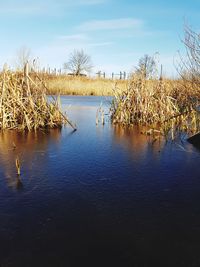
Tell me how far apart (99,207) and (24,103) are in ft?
18.7

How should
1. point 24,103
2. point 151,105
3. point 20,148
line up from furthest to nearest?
point 151,105
point 24,103
point 20,148

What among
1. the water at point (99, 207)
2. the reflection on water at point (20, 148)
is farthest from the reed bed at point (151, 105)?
the water at point (99, 207)

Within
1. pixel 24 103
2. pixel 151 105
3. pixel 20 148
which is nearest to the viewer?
pixel 20 148

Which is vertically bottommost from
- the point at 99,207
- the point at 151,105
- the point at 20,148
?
Answer: the point at 99,207

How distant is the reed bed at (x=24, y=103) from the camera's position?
8391 millimetres

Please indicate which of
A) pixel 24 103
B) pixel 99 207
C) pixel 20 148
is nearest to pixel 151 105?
pixel 24 103

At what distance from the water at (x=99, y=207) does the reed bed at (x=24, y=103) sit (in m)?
2.30

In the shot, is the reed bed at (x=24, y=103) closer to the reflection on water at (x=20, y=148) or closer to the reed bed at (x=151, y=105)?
the reflection on water at (x=20, y=148)

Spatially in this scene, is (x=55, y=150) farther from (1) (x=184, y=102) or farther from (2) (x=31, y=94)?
(1) (x=184, y=102)

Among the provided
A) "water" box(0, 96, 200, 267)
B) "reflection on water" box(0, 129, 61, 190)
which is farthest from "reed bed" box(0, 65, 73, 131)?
"water" box(0, 96, 200, 267)

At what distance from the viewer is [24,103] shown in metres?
8.51

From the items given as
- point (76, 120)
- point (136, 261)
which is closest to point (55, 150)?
point (136, 261)

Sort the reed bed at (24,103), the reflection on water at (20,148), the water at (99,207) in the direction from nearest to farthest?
the water at (99,207) → the reflection on water at (20,148) → the reed bed at (24,103)

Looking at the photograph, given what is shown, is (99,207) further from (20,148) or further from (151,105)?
(151,105)
